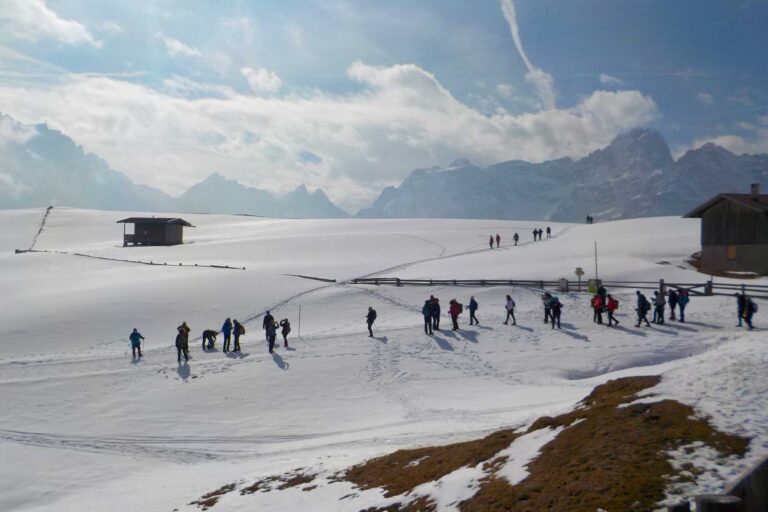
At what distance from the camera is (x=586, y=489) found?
7410 millimetres

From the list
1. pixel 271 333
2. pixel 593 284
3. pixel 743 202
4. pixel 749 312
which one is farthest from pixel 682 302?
pixel 743 202

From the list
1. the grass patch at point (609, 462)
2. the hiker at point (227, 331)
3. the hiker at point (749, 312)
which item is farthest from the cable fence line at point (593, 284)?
the grass patch at point (609, 462)

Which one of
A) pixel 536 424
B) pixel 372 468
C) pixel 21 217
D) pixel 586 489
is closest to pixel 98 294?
pixel 372 468

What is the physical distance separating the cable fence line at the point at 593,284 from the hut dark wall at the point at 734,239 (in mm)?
7476

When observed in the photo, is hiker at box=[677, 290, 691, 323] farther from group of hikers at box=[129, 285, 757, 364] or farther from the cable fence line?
the cable fence line

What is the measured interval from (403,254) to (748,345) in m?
45.0

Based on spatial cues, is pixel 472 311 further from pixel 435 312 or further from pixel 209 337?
pixel 209 337

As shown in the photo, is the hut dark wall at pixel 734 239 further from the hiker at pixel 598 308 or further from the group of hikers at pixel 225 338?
the group of hikers at pixel 225 338

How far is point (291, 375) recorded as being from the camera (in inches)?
850

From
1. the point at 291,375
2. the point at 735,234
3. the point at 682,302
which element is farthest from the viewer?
the point at 735,234

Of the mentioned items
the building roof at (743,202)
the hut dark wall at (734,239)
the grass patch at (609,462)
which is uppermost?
the building roof at (743,202)

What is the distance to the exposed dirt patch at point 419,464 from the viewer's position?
10328 millimetres

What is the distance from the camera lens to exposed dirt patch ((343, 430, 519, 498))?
33.9ft

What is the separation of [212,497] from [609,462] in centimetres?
804
